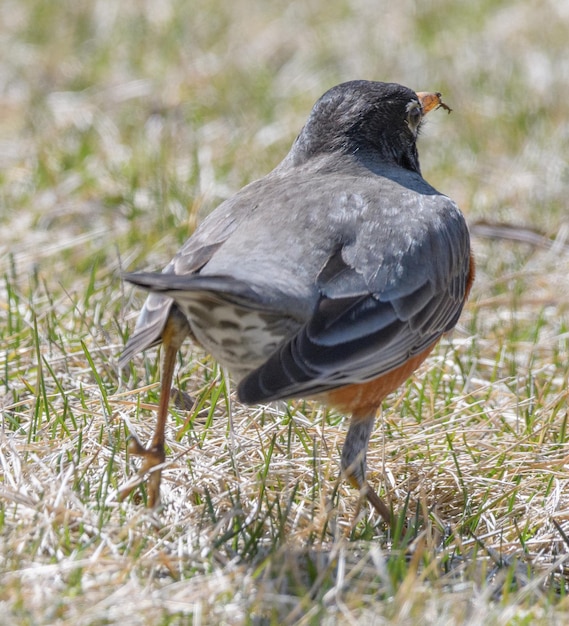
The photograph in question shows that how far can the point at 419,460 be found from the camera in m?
4.43

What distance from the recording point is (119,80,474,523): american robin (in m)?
3.54

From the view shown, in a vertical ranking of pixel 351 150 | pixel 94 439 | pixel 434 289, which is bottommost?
pixel 94 439

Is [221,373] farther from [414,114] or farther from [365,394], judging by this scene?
[414,114]

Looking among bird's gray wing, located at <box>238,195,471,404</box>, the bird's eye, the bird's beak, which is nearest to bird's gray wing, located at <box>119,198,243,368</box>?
bird's gray wing, located at <box>238,195,471,404</box>

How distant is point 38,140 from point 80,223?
1.45m

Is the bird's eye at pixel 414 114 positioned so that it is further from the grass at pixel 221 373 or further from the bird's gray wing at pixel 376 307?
the grass at pixel 221 373

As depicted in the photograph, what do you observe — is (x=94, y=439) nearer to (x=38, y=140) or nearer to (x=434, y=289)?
(x=434, y=289)

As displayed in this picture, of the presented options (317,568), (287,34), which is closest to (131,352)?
(317,568)

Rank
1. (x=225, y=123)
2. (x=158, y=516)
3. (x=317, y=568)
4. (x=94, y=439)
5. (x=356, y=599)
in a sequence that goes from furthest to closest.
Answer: (x=225, y=123) < (x=94, y=439) < (x=158, y=516) < (x=317, y=568) < (x=356, y=599)

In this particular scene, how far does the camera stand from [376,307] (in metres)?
3.84

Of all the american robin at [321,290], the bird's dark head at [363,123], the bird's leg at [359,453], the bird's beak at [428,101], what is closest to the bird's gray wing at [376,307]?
the american robin at [321,290]

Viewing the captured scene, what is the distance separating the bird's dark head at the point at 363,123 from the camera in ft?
15.7

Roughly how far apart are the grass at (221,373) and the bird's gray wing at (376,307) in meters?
0.48

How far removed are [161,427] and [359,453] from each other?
30.1 inches
